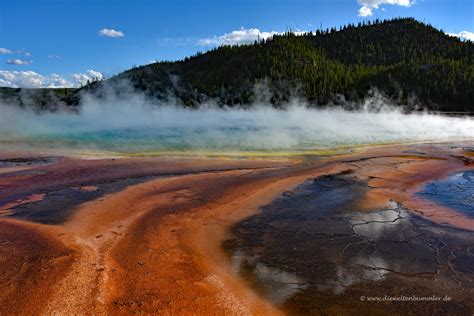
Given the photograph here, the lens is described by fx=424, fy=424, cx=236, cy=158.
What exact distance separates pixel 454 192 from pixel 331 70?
260 ft

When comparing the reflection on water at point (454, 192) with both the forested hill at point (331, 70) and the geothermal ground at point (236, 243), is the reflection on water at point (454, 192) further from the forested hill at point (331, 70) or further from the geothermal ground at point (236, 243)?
the forested hill at point (331, 70)

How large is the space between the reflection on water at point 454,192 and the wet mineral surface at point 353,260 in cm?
126

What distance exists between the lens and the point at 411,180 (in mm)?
10156

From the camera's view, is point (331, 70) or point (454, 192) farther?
point (331, 70)

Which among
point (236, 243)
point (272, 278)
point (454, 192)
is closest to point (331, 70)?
point (454, 192)

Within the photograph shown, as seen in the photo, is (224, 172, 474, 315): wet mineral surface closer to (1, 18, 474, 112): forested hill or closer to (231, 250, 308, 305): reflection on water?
(231, 250, 308, 305): reflection on water

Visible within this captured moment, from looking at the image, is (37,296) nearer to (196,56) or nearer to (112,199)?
(112,199)

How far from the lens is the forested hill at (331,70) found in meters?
70.9

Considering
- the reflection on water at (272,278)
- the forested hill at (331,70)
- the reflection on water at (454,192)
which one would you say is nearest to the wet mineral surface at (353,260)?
the reflection on water at (272,278)

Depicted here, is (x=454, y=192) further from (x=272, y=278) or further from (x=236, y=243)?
(x=272, y=278)

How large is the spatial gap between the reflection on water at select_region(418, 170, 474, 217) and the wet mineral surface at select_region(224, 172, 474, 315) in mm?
1256

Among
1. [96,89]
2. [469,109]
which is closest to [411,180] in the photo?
[469,109]

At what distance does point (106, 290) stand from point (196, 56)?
106398 millimetres

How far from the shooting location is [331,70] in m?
84.8
